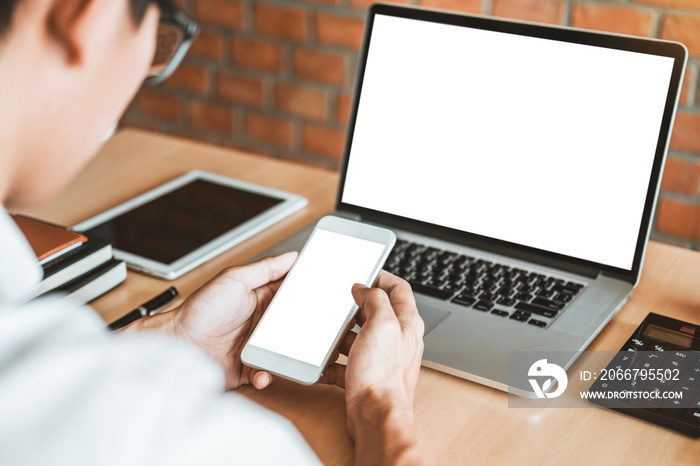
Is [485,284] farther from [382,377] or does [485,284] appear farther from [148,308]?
[148,308]

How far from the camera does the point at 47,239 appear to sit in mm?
883

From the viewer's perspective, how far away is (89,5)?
0.43 meters

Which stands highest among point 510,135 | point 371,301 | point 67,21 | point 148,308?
point 67,21

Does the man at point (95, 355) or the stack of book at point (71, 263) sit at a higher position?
the man at point (95, 355)

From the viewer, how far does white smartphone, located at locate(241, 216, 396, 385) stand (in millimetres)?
718

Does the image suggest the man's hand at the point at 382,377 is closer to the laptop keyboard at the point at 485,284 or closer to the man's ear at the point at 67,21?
the laptop keyboard at the point at 485,284

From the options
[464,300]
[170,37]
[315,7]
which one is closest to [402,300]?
[464,300]

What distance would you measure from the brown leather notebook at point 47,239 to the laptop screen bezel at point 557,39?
0.37 m

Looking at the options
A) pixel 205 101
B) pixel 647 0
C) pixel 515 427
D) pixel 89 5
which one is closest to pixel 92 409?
pixel 89 5

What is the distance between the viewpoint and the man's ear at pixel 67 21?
1.41ft

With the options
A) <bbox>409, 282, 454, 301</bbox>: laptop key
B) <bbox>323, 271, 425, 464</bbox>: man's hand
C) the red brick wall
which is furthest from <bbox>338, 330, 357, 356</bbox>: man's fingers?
the red brick wall

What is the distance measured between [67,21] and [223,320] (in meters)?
0.39

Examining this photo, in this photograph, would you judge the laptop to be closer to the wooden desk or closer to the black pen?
the wooden desk

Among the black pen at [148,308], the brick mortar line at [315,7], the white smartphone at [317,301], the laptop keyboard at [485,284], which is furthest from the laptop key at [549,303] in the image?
the brick mortar line at [315,7]
